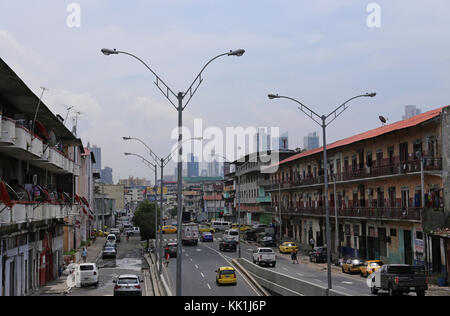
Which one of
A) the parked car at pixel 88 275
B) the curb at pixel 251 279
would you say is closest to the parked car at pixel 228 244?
the curb at pixel 251 279

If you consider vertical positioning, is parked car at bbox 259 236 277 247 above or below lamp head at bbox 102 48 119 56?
below

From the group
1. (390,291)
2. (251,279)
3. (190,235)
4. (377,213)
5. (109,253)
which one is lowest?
(251,279)

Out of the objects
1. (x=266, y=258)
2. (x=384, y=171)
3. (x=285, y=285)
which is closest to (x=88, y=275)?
(x=285, y=285)

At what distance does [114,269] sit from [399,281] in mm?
28481

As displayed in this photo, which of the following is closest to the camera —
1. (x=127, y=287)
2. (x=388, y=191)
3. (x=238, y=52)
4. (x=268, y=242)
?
(x=238, y=52)

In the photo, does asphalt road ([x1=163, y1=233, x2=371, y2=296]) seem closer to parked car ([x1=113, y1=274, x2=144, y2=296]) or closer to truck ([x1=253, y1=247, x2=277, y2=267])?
truck ([x1=253, y1=247, x2=277, y2=267])

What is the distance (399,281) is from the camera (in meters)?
30.1

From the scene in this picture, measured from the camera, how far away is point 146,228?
75.6 metres

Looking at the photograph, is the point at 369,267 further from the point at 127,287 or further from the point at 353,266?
the point at 127,287

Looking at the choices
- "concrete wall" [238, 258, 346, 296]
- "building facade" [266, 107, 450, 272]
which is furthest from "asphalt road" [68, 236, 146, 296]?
"building facade" [266, 107, 450, 272]

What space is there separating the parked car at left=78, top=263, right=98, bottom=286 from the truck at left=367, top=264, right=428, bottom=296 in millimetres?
19215

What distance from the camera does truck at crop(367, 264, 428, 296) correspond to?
3000 cm

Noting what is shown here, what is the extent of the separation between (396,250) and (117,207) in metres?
130
